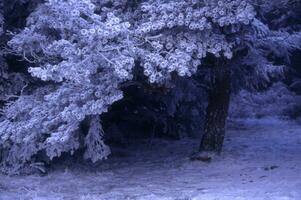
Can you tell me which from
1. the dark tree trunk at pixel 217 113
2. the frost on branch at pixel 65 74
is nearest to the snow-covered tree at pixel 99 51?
the frost on branch at pixel 65 74

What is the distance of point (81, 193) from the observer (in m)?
8.09

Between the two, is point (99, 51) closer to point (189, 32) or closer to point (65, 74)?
point (65, 74)

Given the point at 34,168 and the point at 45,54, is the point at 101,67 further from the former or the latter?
the point at 34,168

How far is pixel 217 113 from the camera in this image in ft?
33.3

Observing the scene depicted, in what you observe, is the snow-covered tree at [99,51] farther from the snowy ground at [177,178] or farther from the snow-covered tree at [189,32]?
the snowy ground at [177,178]

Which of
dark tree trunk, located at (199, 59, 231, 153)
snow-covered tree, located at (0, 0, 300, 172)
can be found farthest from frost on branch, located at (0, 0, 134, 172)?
dark tree trunk, located at (199, 59, 231, 153)

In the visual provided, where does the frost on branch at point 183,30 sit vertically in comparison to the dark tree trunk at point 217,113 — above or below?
above

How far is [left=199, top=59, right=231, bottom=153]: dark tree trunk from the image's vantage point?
1010cm

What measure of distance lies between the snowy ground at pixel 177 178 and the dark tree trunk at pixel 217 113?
1.03 ft

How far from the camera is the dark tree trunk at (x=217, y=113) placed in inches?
398

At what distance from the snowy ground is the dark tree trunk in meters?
0.31

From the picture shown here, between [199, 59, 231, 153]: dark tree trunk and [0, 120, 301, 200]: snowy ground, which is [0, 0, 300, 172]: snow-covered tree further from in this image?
[199, 59, 231, 153]: dark tree trunk

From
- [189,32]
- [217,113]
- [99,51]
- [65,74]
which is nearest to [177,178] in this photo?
[217,113]

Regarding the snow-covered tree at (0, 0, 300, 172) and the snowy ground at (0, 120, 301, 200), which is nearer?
the snow-covered tree at (0, 0, 300, 172)
